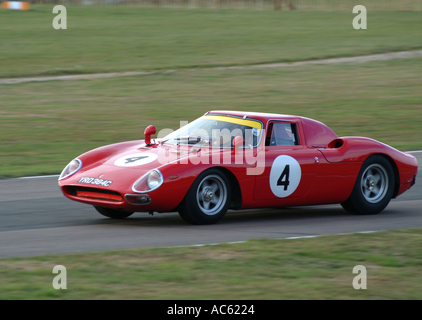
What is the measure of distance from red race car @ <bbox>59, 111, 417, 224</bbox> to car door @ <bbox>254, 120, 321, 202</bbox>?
0.04ft

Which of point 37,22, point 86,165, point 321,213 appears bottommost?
point 321,213

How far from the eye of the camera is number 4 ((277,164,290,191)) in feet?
25.3

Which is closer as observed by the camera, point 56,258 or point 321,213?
point 56,258

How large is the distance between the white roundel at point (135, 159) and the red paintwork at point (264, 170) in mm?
80

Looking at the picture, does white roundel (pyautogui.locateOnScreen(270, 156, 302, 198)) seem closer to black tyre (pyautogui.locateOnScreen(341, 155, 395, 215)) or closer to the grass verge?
black tyre (pyautogui.locateOnScreen(341, 155, 395, 215))

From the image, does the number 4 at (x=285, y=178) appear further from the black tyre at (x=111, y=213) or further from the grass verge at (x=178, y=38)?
the grass verge at (x=178, y=38)

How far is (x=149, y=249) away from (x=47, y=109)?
12527 millimetres

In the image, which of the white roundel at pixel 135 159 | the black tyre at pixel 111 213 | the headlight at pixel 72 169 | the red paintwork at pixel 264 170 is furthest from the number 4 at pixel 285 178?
the headlight at pixel 72 169

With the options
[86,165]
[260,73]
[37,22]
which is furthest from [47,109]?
[37,22]

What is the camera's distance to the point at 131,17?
37.2 metres

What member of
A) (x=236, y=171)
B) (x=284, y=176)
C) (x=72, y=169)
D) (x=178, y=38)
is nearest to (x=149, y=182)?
(x=236, y=171)

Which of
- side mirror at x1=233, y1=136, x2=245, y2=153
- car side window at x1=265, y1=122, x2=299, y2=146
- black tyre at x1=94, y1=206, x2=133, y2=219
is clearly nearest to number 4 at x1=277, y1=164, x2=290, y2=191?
car side window at x1=265, y1=122, x2=299, y2=146

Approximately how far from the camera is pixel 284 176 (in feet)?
25.4

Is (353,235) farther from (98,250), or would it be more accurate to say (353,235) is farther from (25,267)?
(25,267)
